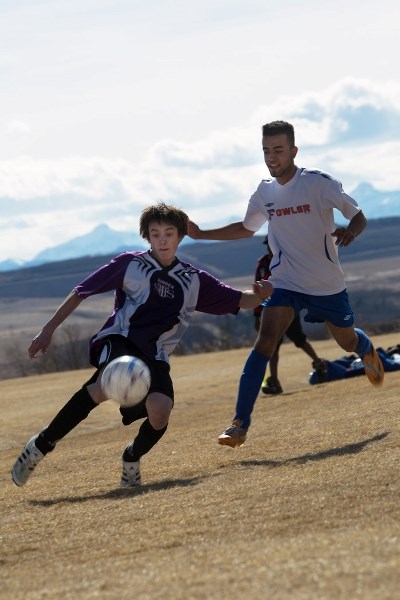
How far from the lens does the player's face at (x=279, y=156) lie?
29.7 ft

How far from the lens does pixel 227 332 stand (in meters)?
36.8

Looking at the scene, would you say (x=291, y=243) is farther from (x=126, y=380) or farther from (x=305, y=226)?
(x=126, y=380)

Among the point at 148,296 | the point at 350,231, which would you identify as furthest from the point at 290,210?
the point at 148,296

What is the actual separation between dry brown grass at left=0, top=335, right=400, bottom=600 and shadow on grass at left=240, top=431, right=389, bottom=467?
0.02m

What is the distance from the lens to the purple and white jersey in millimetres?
8016

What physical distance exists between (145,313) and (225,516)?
224 centimetres

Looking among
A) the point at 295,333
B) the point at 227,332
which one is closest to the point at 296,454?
the point at 295,333

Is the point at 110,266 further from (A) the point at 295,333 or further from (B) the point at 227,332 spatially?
(B) the point at 227,332

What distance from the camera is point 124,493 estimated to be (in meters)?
7.63

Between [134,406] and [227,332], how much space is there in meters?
28.9

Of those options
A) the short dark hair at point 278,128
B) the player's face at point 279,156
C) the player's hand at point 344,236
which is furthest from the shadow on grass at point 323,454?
the short dark hair at point 278,128

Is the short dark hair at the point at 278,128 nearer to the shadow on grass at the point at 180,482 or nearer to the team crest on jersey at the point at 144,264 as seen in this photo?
the team crest on jersey at the point at 144,264

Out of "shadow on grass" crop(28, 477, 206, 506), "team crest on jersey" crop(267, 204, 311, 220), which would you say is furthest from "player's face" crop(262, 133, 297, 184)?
"shadow on grass" crop(28, 477, 206, 506)

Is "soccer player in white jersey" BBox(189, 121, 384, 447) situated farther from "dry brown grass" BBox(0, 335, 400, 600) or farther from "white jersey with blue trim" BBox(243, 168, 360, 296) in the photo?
"dry brown grass" BBox(0, 335, 400, 600)
